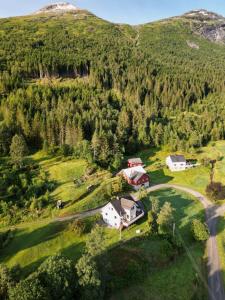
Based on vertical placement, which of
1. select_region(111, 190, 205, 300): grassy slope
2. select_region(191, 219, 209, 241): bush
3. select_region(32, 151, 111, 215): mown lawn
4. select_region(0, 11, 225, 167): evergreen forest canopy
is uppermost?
select_region(0, 11, 225, 167): evergreen forest canopy

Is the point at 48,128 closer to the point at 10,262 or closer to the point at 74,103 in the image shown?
the point at 74,103

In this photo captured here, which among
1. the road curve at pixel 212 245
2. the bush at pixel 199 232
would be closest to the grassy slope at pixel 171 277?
the bush at pixel 199 232

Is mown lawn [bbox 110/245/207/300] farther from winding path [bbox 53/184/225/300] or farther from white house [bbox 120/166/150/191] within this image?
white house [bbox 120/166/150/191]

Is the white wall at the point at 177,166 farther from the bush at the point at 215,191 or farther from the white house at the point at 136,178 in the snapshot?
the white house at the point at 136,178

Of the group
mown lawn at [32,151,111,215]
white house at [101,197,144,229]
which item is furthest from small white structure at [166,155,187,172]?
white house at [101,197,144,229]

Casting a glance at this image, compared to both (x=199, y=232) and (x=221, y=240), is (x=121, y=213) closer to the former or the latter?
(x=199, y=232)

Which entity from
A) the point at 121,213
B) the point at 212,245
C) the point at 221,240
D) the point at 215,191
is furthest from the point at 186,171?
the point at 121,213

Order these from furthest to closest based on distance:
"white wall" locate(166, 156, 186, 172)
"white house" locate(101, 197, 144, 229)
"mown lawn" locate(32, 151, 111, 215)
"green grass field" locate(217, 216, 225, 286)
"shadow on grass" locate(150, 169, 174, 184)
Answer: "white wall" locate(166, 156, 186, 172) → "shadow on grass" locate(150, 169, 174, 184) → "mown lawn" locate(32, 151, 111, 215) → "white house" locate(101, 197, 144, 229) → "green grass field" locate(217, 216, 225, 286)

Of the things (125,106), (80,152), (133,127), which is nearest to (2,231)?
(80,152)
